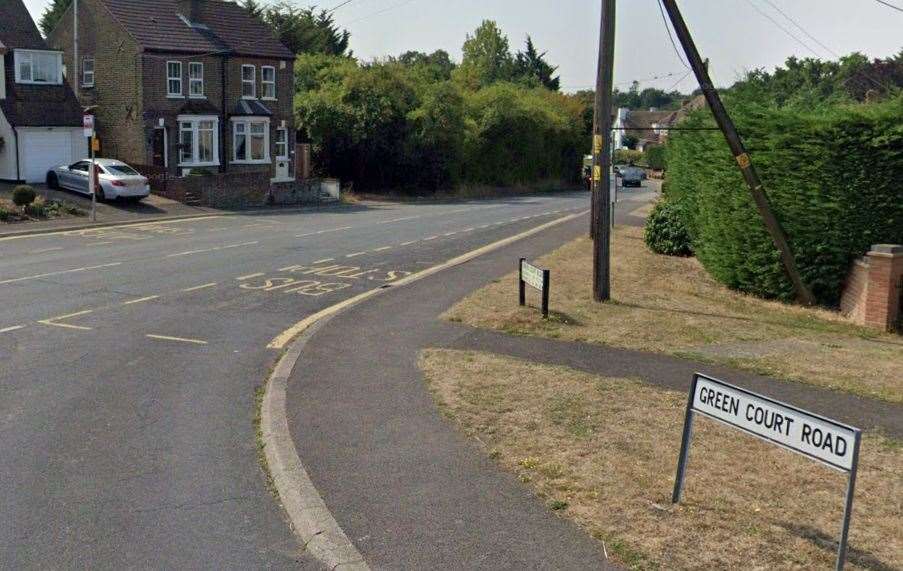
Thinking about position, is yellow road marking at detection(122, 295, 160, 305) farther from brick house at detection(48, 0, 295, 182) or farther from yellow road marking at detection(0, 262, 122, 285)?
brick house at detection(48, 0, 295, 182)

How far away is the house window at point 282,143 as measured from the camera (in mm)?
47312

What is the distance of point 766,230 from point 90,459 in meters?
12.6

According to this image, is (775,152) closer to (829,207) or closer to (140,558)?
(829,207)

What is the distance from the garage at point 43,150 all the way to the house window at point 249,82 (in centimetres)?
960

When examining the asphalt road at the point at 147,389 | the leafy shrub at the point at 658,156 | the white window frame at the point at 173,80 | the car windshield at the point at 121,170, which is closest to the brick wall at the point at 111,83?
the white window frame at the point at 173,80

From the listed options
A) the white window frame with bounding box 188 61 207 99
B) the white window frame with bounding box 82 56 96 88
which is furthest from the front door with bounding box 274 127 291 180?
the white window frame with bounding box 82 56 96 88

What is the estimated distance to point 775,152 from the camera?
16.3 meters

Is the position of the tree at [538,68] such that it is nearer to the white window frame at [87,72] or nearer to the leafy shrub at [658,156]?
the leafy shrub at [658,156]

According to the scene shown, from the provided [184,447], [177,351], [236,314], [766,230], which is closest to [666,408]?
[184,447]

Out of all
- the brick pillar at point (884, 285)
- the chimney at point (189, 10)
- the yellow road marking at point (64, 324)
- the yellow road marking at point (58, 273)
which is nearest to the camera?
the yellow road marking at point (64, 324)

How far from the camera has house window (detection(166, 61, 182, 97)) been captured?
41219 mm

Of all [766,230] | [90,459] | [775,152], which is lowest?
[90,459]

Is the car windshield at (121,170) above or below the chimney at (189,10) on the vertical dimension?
below

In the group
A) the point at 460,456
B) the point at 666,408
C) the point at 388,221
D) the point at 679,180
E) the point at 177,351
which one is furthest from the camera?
the point at 388,221
